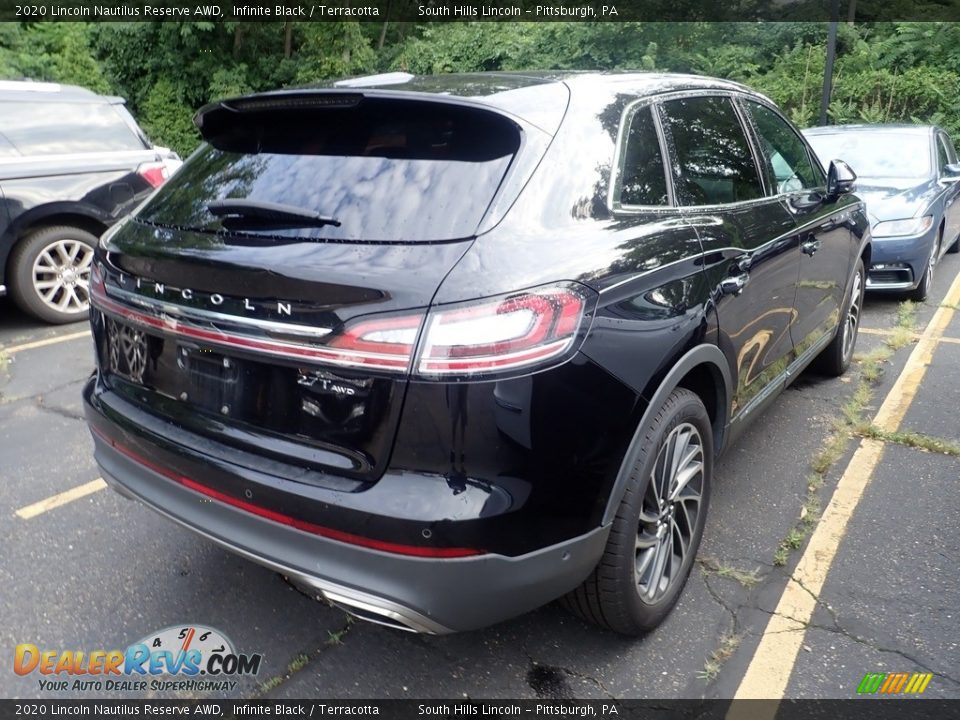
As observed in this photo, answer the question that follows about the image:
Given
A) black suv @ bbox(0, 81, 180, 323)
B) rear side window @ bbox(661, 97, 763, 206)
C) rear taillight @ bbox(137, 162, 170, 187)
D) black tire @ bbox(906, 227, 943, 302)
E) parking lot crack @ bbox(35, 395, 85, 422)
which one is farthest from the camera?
black tire @ bbox(906, 227, 943, 302)

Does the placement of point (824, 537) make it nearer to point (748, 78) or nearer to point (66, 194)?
point (66, 194)

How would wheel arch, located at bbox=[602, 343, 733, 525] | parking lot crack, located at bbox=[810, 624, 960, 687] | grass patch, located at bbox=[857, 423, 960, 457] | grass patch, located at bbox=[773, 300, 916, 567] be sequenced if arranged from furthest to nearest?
grass patch, located at bbox=[857, 423, 960, 457]
grass patch, located at bbox=[773, 300, 916, 567]
parking lot crack, located at bbox=[810, 624, 960, 687]
wheel arch, located at bbox=[602, 343, 733, 525]

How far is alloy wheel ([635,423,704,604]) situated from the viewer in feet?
7.88

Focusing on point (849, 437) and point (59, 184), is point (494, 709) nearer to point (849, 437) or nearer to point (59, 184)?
point (849, 437)

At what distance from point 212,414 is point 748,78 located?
18.9 m

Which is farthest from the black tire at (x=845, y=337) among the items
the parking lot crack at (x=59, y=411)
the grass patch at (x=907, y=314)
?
the parking lot crack at (x=59, y=411)

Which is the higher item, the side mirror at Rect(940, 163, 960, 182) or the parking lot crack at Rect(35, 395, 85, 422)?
the side mirror at Rect(940, 163, 960, 182)

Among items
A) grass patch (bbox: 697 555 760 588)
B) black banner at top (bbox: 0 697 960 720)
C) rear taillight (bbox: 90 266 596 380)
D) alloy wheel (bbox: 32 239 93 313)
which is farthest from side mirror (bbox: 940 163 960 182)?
alloy wheel (bbox: 32 239 93 313)

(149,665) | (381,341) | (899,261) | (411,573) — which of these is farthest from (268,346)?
(899,261)

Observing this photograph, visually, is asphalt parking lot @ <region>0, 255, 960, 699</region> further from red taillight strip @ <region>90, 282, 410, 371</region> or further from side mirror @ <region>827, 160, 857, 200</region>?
side mirror @ <region>827, 160, 857, 200</region>

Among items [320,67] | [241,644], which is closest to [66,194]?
[241,644]

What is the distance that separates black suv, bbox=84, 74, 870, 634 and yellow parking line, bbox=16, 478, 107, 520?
1.07 metres

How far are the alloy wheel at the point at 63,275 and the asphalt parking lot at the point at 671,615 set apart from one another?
2378mm

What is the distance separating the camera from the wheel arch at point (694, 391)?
2.11 meters
